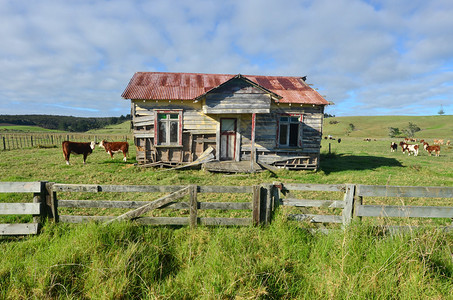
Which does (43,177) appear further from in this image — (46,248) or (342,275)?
(342,275)

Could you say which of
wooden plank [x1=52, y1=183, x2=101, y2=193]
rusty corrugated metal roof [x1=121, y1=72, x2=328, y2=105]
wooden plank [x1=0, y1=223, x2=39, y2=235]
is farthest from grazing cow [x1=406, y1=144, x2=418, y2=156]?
wooden plank [x1=0, y1=223, x2=39, y2=235]

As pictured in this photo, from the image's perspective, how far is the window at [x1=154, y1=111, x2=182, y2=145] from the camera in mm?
12555

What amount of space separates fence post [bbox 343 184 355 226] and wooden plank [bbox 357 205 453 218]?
159mm

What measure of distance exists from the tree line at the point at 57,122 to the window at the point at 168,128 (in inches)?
3254

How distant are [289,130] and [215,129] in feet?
14.5

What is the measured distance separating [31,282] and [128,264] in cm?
116

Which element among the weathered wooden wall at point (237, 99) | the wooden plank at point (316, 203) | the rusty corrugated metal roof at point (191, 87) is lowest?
the wooden plank at point (316, 203)

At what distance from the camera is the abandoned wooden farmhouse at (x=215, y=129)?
492 inches

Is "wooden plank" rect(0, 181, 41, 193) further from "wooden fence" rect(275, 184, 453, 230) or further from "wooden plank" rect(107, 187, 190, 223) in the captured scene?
→ "wooden fence" rect(275, 184, 453, 230)

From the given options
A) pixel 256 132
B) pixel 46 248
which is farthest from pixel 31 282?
pixel 256 132

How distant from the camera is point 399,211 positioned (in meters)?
4.30

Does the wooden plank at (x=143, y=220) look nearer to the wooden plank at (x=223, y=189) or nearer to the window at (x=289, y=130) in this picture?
the wooden plank at (x=223, y=189)

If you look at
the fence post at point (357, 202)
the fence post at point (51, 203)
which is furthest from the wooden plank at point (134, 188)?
the fence post at point (357, 202)

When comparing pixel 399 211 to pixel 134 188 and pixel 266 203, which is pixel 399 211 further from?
pixel 134 188
